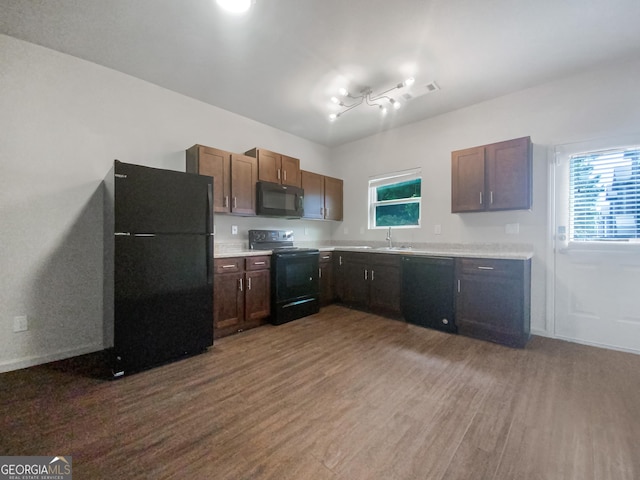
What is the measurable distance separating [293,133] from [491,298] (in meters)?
3.75

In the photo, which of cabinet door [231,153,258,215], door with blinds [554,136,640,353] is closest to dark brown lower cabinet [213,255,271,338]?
cabinet door [231,153,258,215]

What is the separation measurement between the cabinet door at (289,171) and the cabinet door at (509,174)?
2.54 m

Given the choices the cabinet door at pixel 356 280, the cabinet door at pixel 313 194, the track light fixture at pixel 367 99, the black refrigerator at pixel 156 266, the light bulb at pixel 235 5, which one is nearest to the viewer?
the light bulb at pixel 235 5

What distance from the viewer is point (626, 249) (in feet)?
8.27

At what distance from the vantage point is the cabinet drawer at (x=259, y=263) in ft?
10.3

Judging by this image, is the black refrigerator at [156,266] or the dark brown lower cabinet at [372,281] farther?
the dark brown lower cabinet at [372,281]

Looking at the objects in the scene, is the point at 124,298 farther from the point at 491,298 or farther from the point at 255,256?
the point at 491,298

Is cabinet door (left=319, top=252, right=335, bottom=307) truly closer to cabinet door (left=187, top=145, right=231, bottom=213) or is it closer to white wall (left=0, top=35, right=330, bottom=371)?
cabinet door (left=187, top=145, right=231, bottom=213)

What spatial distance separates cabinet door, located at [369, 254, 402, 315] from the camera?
137 inches

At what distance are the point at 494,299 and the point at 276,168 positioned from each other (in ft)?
10.4

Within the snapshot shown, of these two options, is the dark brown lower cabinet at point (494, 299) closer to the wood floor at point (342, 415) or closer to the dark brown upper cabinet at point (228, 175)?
the wood floor at point (342, 415)

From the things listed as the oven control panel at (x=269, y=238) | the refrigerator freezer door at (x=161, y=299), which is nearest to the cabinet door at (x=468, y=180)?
the oven control panel at (x=269, y=238)

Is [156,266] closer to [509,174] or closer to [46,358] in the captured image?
[46,358]

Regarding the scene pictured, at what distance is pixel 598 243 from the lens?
2.66m
